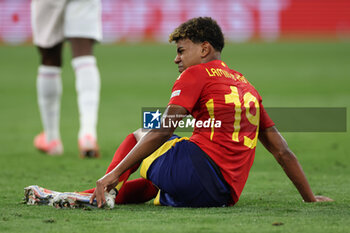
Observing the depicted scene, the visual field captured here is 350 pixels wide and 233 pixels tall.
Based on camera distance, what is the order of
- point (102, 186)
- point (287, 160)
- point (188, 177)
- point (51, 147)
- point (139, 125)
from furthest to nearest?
1. point (139, 125)
2. point (51, 147)
3. point (287, 160)
4. point (188, 177)
5. point (102, 186)

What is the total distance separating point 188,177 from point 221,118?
14.7 inches

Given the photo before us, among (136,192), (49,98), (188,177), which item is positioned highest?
(188,177)

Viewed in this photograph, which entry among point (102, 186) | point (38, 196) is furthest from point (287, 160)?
point (38, 196)

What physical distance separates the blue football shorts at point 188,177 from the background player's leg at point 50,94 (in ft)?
10.4

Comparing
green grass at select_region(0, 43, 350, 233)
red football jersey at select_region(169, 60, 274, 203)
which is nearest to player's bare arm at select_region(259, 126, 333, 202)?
green grass at select_region(0, 43, 350, 233)

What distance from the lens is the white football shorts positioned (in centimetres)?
654

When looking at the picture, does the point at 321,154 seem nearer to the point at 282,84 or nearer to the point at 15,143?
the point at 15,143

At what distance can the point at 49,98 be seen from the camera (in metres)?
6.90

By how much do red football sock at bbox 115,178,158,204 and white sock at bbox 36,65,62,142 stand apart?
289 centimetres

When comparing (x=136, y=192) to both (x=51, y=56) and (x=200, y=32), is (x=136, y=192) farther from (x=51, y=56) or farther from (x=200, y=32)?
(x=51, y=56)

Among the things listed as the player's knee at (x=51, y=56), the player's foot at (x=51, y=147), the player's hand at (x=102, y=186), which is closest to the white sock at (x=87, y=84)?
the player's knee at (x=51, y=56)

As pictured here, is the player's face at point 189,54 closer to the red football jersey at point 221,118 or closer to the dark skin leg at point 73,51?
the red football jersey at point 221,118

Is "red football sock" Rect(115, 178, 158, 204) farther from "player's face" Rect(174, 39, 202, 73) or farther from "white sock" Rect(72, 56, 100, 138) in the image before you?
"white sock" Rect(72, 56, 100, 138)

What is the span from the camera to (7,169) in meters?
5.63
